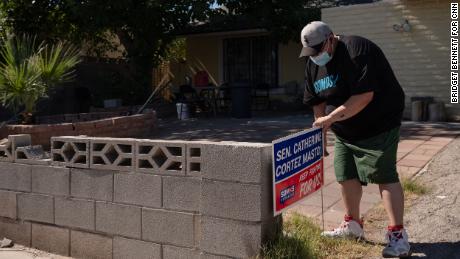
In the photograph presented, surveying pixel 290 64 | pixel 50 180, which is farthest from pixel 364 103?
pixel 290 64

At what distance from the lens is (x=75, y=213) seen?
4199 mm

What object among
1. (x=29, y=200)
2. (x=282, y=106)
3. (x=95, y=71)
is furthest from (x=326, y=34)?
(x=95, y=71)

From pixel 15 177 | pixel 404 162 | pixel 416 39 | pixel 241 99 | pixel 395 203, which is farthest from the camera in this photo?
pixel 241 99

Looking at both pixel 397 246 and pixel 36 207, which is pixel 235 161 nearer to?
pixel 397 246

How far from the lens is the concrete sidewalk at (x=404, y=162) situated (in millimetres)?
4648

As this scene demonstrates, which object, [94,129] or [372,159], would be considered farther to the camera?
[94,129]

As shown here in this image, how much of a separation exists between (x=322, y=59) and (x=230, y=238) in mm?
1362

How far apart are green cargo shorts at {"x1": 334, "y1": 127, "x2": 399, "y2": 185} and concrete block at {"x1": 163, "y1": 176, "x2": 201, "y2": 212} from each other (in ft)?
3.59

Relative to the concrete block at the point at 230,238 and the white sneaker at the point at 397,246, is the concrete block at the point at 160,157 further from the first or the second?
the white sneaker at the point at 397,246

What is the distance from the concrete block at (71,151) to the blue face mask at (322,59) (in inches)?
74.3

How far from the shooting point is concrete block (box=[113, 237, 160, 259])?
379 cm

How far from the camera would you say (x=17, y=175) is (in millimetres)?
4555

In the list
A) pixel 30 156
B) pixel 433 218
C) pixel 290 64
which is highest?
pixel 290 64

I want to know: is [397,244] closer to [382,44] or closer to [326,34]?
[326,34]
